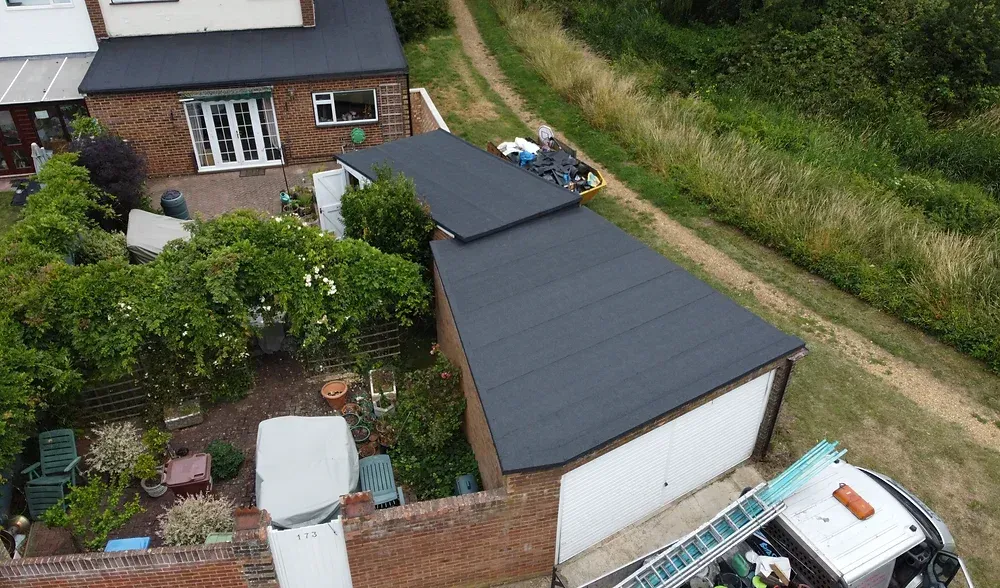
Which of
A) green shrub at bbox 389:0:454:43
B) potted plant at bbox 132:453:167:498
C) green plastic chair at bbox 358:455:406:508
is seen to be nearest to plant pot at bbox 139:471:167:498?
potted plant at bbox 132:453:167:498

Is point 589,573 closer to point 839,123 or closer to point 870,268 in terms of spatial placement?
point 870,268

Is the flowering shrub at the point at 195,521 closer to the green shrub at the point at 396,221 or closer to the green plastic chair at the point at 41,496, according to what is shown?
the green plastic chair at the point at 41,496

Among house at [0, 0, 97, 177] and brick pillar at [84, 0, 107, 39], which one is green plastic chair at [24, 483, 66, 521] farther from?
brick pillar at [84, 0, 107, 39]

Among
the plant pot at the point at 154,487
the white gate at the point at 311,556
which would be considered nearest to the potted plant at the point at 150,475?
the plant pot at the point at 154,487

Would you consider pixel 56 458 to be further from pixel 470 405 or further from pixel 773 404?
pixel 773 404

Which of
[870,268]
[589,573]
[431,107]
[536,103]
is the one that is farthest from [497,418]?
[536,103]

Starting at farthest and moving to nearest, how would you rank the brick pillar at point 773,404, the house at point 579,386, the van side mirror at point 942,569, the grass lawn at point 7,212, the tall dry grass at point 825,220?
the grass lawn at point 7,212 < the tall dry grass at point 825,220 < the brick pillar at point 773,404 < the house at point 579,386 < the van side mirror at point 942,569

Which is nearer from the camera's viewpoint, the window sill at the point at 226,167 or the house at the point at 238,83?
the house at the point at 238,83

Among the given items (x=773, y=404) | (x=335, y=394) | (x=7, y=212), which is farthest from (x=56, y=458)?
(x=773, y=404)
